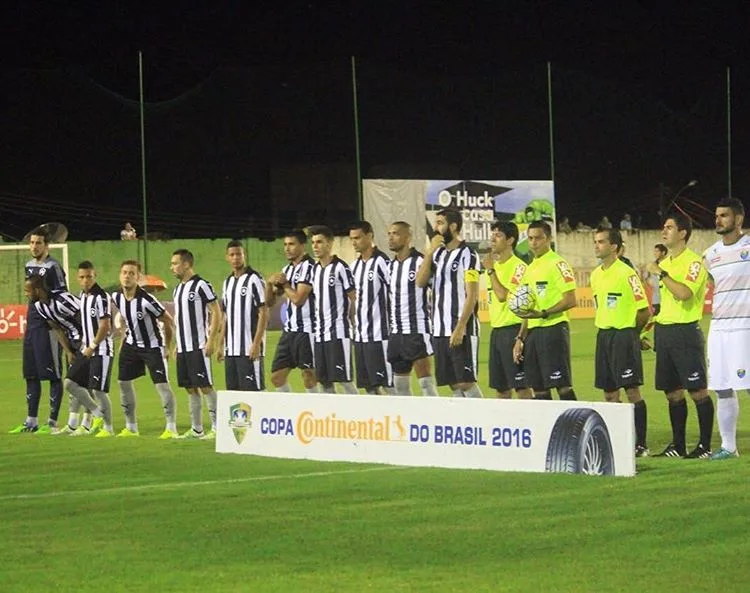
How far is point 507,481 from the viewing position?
10477 mm

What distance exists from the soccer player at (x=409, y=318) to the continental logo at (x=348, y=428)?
2449 mm

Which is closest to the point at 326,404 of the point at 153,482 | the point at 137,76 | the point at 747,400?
the point at 153,482

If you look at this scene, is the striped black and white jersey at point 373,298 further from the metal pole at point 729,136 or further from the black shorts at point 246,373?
the metal pole at point 729,136

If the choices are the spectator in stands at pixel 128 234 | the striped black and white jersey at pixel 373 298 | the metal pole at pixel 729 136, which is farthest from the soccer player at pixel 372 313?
the metal pole at pixel 729 136

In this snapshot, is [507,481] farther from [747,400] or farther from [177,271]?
[747,400]

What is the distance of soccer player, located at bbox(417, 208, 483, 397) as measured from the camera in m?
14.1

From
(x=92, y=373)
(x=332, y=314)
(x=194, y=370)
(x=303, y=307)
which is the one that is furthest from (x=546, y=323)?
(x=92, y=373)

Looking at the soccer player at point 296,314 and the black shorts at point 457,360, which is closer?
the black shorts at point 457,360

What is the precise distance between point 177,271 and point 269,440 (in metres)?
3.23

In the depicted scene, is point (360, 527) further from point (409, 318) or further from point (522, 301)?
point (409, 318)

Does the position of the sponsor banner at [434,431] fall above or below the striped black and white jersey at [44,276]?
below

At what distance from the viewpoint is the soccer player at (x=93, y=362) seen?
1585cm

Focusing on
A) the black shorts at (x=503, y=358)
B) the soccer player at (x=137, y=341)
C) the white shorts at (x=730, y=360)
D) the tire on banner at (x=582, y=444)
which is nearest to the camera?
the tire on banner at (x=582, y=444)

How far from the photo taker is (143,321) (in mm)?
15461
